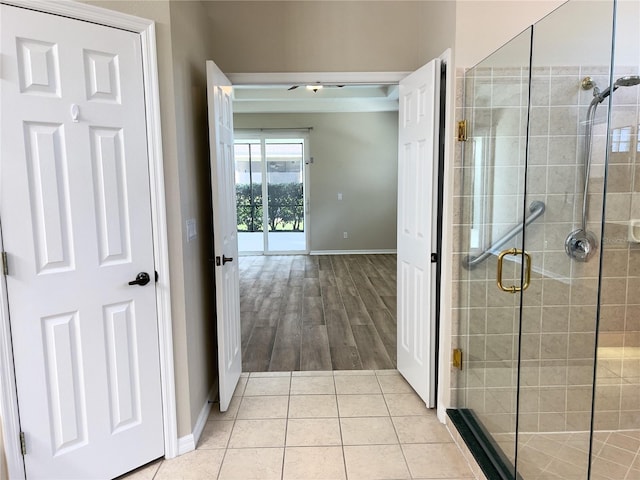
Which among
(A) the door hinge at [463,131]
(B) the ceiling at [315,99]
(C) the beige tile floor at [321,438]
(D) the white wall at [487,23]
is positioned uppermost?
(B) the ceiling at [315,99]

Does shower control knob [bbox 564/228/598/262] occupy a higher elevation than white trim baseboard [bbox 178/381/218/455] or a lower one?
higher

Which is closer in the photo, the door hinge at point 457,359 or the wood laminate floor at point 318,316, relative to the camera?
the door hinge at point 457,359

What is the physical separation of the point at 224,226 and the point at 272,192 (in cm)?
548

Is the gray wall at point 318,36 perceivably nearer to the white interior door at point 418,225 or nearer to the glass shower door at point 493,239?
the white interior door at point 418,225

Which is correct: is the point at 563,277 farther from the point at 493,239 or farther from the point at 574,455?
the point at 574,455

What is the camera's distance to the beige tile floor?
6.40 feet

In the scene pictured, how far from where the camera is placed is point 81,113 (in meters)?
1.66

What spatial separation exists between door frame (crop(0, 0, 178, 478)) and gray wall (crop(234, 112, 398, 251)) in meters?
5.88

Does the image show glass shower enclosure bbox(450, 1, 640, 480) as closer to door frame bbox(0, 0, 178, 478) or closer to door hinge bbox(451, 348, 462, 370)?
door hinge bbox(451, 348, 462, 370)

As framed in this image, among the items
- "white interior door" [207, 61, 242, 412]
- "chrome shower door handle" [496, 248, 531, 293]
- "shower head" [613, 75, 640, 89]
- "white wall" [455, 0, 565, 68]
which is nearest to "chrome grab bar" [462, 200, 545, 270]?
"chrome shower door handle" [496, 248, 531, 293]

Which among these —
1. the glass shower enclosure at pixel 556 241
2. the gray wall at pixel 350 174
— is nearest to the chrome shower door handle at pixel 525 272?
the glass shower enclosure at pixel 556 241

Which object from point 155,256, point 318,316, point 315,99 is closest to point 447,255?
point 155,256

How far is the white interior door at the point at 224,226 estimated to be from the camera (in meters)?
2.26

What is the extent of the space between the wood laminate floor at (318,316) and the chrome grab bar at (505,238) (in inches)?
49.7
